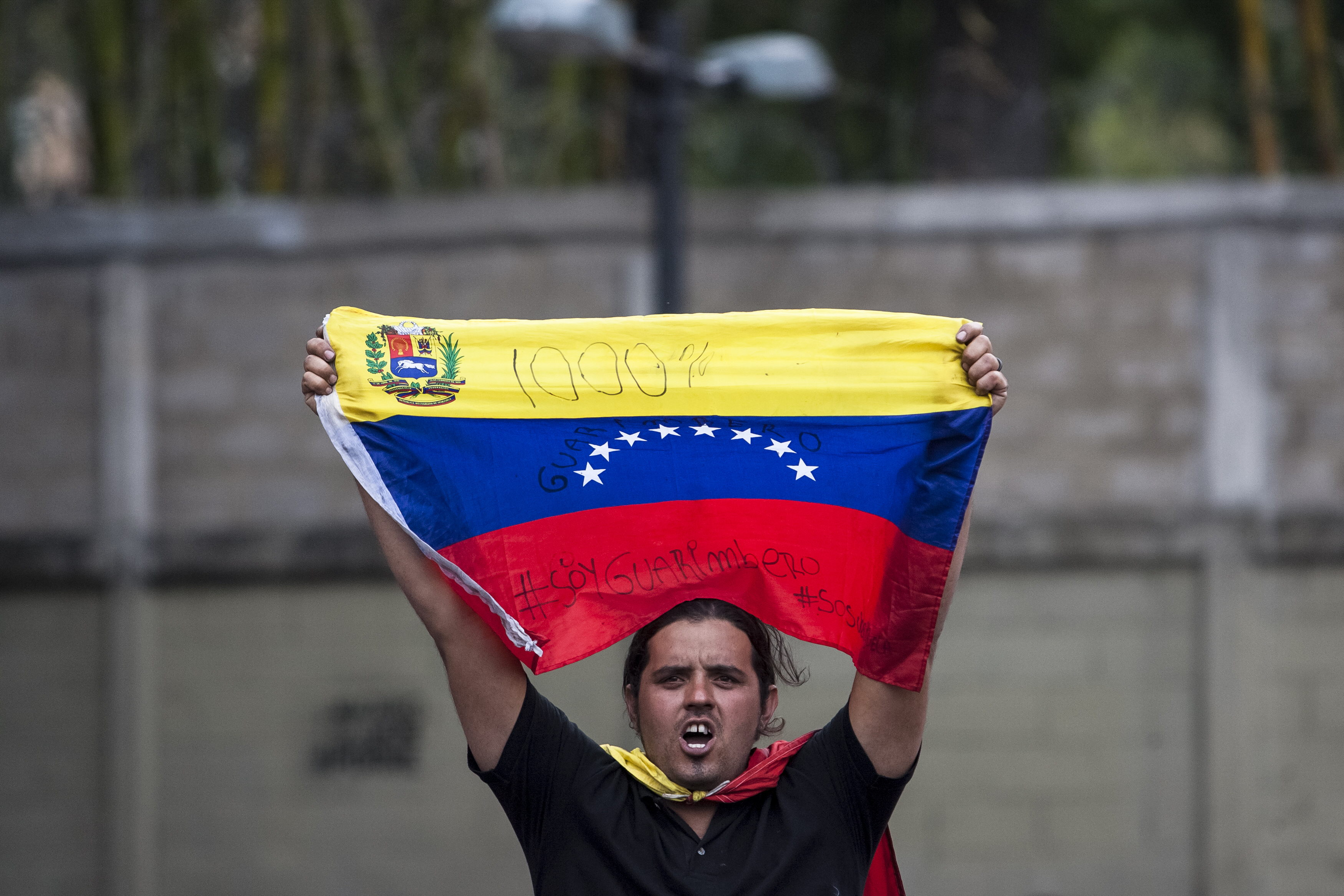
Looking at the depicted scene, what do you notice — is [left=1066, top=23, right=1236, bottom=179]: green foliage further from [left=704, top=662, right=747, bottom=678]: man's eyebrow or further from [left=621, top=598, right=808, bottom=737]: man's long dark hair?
[left=704, top=662, right=747, bottom=678]: man's eyebrow

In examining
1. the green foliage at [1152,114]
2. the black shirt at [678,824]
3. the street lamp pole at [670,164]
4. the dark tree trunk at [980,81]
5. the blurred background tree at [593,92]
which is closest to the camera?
the black shirt at [678,824]

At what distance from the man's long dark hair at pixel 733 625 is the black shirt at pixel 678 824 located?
0.46 ft

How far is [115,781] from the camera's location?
27.3 ft

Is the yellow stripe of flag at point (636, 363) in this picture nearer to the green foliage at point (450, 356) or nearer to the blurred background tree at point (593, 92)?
the green foliage at point (450, 356)

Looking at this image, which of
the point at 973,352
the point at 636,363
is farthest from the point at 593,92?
the point at 973,352

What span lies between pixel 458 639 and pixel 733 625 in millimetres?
448

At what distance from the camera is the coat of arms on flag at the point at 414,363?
2.81 metres

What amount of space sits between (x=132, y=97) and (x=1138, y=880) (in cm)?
684

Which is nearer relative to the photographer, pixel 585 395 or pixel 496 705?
pixel 496 705

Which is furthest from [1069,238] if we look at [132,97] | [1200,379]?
[132,97]

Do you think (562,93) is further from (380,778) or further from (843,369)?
(843,369)

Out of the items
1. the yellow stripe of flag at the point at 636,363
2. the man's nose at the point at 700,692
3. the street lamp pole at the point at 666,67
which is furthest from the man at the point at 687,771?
the street lamp pole at the point at 666,67

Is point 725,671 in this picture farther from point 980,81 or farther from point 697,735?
point 980,81

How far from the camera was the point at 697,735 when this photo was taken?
2547mm
